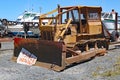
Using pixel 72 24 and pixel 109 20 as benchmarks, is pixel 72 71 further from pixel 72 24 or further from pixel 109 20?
pixel 109 20

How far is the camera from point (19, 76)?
11.6 m

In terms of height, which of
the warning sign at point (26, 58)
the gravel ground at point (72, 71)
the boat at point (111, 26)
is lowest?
the gravel ground at point (72, 71)

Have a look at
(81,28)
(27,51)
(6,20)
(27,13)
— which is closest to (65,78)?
(27,51)

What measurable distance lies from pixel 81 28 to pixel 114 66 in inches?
131

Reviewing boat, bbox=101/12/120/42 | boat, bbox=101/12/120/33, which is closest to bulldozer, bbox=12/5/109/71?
boat, bbox=101/12/120/42

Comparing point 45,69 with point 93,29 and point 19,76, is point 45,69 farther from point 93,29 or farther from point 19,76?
point 93,29

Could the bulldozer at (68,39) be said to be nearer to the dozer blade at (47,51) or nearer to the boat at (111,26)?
the dozer blade at (47,51)

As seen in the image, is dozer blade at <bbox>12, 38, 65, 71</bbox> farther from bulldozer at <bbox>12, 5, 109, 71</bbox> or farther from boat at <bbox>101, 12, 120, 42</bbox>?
boat at <bbox>101, 12, 120, 42</bbox>

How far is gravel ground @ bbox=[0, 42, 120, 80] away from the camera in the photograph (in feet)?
37.1

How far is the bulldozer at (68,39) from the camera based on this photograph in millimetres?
13258

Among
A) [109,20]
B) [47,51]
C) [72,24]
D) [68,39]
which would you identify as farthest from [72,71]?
[109,20]

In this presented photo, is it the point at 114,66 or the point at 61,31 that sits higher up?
the point at 61,31

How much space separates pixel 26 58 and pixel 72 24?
2.70 metres

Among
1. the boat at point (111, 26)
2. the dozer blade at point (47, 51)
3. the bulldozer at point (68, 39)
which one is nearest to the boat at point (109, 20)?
the boat at point (111, 26)
